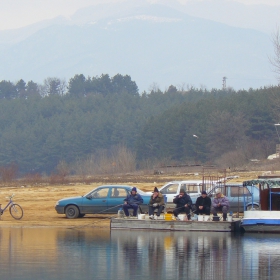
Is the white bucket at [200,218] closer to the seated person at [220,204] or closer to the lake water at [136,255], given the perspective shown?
the seated person at [220,204]

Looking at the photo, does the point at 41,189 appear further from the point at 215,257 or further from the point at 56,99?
the point at 56,99

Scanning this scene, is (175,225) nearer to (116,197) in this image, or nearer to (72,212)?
(116,197)

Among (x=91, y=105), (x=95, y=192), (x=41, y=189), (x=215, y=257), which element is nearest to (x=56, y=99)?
(x=91, y=105)

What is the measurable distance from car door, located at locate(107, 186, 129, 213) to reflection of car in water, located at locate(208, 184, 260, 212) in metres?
3.33

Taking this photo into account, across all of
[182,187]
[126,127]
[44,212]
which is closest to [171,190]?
[182,187]

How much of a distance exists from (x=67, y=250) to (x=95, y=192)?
988 centimetres

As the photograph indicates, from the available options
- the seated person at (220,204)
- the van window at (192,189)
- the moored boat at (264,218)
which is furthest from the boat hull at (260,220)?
the van window at (192,189)

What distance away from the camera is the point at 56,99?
6491 inches

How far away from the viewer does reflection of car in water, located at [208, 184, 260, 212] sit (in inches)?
1181

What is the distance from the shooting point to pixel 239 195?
1195 inches

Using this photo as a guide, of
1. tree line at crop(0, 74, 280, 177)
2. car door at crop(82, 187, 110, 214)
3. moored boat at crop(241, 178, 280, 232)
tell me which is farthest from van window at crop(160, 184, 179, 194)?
tree line at crop(0, 74, 280, 177)

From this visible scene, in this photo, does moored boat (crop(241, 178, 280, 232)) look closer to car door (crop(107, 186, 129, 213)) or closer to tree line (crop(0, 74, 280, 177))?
car door (crop(107, 186, 129, 213))

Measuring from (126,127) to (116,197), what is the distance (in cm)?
11077

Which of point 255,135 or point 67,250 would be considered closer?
point 67,250
